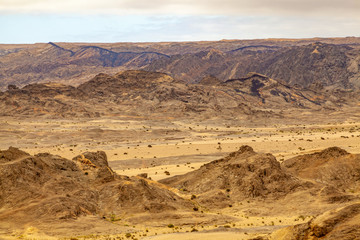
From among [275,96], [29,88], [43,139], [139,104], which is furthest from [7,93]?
[275,96]

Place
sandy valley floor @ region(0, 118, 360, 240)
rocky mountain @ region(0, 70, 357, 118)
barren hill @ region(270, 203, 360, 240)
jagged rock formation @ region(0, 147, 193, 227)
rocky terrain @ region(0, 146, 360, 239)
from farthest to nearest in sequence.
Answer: rocky mountain @ region(0, 70, 357, 118), rocky terrain @ region(0, 146, 360, 239), jagged rock formation @ region(0, 147, 193, 227), sandy valley floor @ region(0, 118, 360, 240), barren hill @ region(270, 203, 360, 240)

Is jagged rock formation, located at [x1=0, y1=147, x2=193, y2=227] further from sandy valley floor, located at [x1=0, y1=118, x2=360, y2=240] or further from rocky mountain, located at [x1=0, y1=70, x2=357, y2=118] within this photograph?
rocky mountain, located at [x1=0, y1=70, x2=357, y2=118]

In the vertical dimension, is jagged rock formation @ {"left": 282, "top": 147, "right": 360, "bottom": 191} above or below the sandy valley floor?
above

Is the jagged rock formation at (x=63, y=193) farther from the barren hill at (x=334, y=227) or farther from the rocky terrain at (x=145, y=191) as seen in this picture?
the barren hill at (x=334, y=227)

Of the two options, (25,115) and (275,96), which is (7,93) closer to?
(25,115)

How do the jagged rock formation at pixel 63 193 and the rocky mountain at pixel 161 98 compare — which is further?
the rocky mountain at pixel 161 98

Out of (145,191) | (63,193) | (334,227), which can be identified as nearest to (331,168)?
(145,191)

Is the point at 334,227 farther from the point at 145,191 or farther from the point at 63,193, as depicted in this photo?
the point at 63,193

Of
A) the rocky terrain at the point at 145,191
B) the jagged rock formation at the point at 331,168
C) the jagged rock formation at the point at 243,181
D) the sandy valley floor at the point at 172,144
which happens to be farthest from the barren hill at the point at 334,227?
the jagged rock formation at the point at 331,168

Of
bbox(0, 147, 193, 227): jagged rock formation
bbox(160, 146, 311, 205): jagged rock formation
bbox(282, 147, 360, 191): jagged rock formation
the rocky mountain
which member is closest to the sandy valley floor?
bbox(160, 146, 311, 205): jagged rock formation
